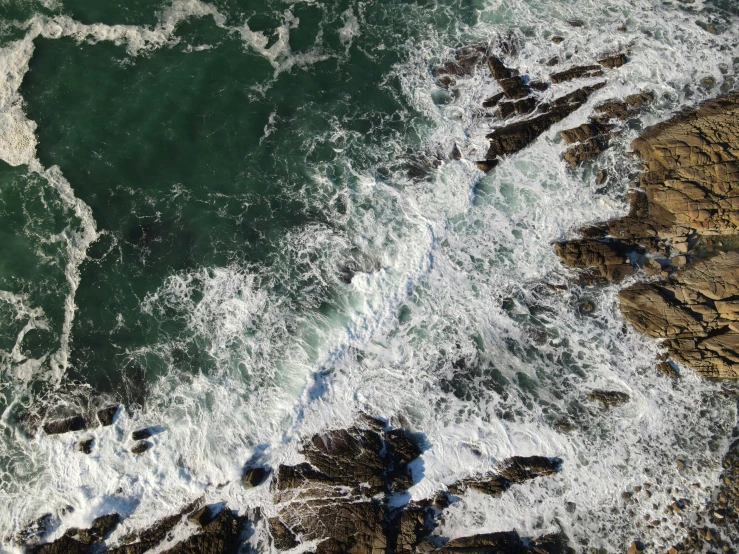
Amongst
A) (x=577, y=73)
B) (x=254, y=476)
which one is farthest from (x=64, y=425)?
(x=577, y=73)

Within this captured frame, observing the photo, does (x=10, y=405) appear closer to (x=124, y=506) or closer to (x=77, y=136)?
(x=124, y=506)

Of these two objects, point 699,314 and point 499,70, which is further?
point 499,70

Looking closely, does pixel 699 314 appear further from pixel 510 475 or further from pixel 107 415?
pixel 107 415

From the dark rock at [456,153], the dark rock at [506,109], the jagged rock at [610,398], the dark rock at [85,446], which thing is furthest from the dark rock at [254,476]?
the dark rock at [506,109]

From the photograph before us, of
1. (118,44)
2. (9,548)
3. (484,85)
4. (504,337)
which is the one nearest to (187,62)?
(118,44)

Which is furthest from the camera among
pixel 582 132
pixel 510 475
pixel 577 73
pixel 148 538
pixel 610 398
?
pixel 577 73

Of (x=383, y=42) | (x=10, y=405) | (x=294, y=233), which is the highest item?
(x=383, y=42)

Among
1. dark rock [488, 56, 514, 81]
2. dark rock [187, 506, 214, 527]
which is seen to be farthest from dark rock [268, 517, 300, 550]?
dark rock [488, 56, 514, 81]
